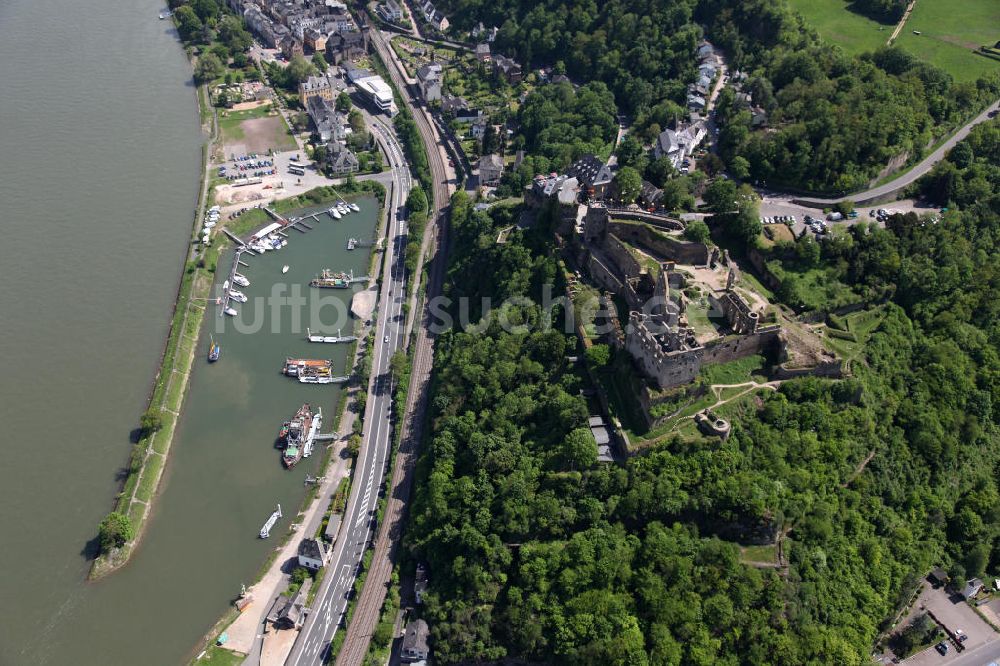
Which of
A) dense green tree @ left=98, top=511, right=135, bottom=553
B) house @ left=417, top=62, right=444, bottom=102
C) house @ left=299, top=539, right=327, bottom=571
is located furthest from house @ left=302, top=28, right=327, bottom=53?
house @ left=299, top=539, right=327, bottom=571

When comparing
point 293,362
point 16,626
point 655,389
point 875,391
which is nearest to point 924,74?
point 875,391

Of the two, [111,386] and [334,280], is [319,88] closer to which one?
[334,280]

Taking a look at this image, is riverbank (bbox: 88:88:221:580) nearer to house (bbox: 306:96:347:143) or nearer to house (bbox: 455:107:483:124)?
house (bbox: 306:96:347:143)

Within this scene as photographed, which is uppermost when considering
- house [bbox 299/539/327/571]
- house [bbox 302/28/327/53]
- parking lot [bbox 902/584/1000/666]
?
house [bbox 302/28/327/53]

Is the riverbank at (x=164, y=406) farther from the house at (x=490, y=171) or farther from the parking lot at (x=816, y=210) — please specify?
the parking lot at (x=816, y=210)

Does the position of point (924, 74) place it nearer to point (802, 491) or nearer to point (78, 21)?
point (802, 491)

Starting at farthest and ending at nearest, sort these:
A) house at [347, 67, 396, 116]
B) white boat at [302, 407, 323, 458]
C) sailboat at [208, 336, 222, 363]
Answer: house at [347, 67, 396, 116], sailboat at [208, 336, 222, 363], white boat at [302, 407, 323, 458]
